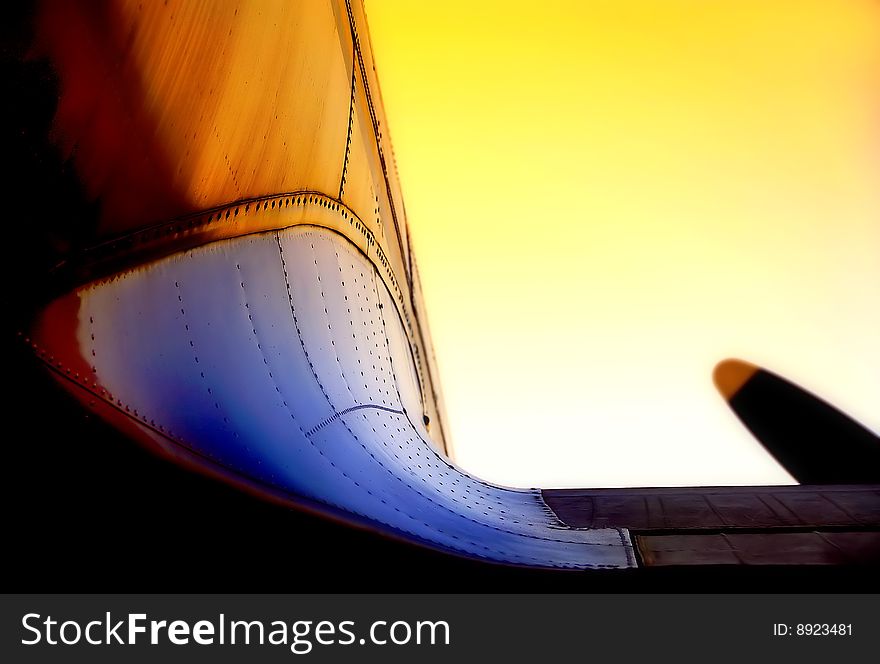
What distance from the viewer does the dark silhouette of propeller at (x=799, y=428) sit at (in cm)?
468

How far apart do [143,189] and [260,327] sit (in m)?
0.37

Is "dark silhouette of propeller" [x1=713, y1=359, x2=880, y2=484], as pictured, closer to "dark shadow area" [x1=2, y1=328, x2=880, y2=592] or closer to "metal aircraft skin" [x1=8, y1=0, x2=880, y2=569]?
"metal aircraft skin" [x1=8, y1=0, x2=880, y2=569]

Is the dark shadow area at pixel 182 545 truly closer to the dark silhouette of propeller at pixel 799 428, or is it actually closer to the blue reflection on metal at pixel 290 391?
the blue reflection on metal at pixel 290 391

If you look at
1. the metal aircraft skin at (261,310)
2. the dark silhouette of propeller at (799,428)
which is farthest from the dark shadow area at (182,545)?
the dark silhouette of propeller at (799,428)

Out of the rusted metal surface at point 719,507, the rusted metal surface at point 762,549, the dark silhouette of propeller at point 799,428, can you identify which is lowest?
the rusted metal surface at point 762,549

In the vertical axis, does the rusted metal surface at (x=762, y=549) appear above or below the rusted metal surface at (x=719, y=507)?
below

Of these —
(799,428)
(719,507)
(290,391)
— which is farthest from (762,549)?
(799,428)

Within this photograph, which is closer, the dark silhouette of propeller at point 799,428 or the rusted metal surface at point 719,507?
the rusted metal surface at point 719,507

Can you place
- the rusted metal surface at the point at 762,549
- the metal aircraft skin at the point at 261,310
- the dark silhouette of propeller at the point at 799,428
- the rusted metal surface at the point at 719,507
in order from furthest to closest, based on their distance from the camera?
1. the dark silhouette of propeller at the point at 799,428
2. the rusted metal surface at the point at 719,507
3. the rusted metal surface at the point at 762,549
4. the metal aircraft skin at the point at 261,310

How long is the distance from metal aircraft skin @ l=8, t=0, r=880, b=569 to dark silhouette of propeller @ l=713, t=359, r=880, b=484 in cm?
324

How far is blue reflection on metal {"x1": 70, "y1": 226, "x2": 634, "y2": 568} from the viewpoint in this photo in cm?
104

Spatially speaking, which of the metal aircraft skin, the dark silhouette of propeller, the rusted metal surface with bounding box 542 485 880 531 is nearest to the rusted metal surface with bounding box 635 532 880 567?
the metal aircraft skin

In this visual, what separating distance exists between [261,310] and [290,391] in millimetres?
179
